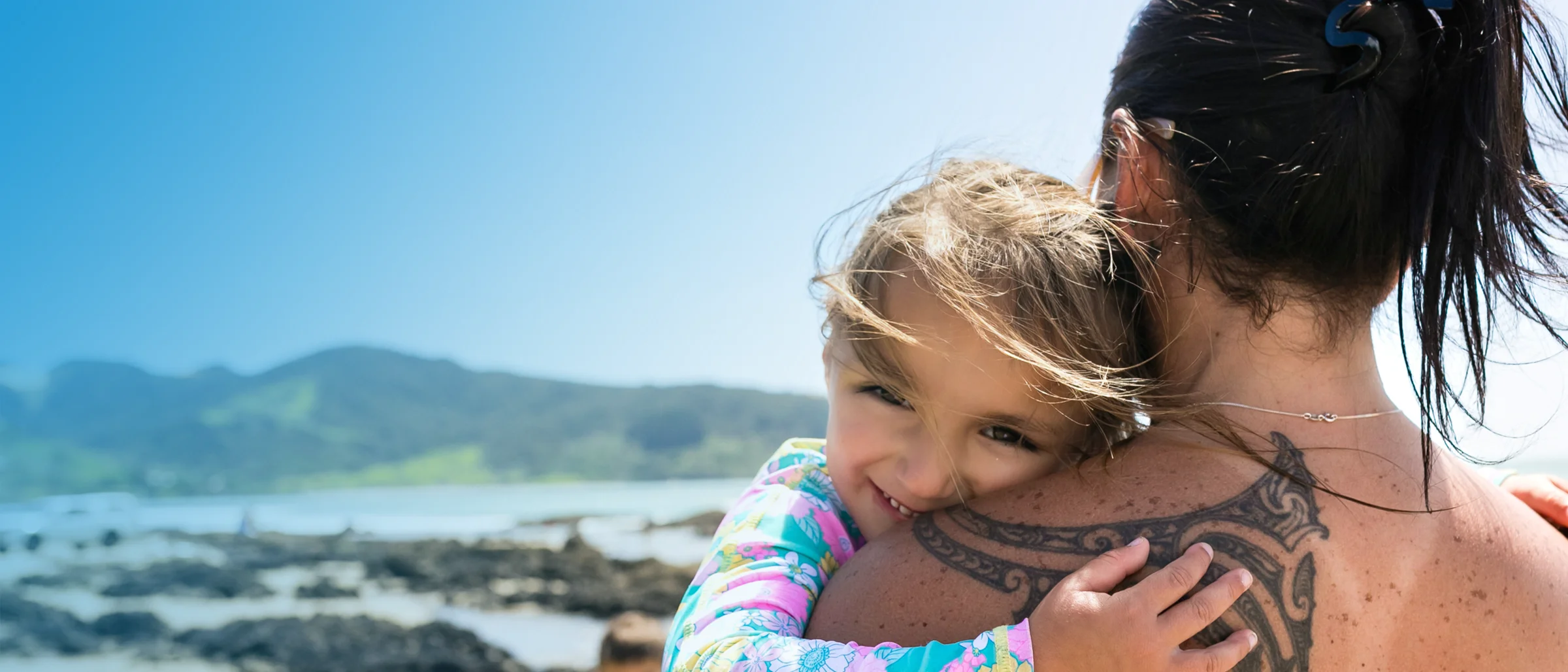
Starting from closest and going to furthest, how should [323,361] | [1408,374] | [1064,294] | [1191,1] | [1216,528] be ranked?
[1216,528], [1408,374], [1191,1], [1064,294], [323,361]

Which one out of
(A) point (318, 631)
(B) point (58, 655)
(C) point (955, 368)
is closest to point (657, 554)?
(A) point (318, 631)

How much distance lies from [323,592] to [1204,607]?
944cm

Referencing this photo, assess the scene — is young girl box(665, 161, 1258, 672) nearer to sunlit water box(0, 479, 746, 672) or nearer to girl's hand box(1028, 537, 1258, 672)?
girl's hand box(1028, 537, 1258, 672)

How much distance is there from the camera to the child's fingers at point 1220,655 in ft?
3.86

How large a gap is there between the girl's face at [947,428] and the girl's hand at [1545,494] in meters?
0.85

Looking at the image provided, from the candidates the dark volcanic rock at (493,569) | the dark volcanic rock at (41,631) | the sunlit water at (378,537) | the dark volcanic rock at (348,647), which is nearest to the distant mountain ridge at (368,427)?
the sunlit water at (378,537)

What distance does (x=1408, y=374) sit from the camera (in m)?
1.44

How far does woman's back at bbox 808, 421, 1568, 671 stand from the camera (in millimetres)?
1273

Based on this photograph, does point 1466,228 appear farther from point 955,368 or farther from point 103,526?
point 103,526

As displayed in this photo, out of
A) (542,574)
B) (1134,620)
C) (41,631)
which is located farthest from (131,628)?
(1134,620)

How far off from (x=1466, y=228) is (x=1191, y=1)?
0.52 meters

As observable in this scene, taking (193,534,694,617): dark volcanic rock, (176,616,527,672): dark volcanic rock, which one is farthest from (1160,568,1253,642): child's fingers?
(193,534,694,617): dark volcanic rock

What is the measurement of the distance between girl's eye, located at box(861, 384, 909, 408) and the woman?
0.34 meters

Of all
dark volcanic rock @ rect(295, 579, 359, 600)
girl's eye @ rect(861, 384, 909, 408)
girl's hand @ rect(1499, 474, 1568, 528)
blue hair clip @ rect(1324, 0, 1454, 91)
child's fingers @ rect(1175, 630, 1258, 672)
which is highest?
blue hair clip @ rect(1324, 0, 1454, 91)
